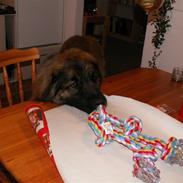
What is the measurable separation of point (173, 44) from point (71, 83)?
4.41ft

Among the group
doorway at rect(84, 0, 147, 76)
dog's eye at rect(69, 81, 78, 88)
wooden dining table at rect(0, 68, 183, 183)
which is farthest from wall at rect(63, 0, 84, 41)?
dog's eye at rect(69, 81, 78, 88)

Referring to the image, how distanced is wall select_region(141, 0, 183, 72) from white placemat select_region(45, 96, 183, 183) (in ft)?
4.33

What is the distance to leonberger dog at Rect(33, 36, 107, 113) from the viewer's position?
51.8 inches

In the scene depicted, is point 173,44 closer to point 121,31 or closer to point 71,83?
point 71,83

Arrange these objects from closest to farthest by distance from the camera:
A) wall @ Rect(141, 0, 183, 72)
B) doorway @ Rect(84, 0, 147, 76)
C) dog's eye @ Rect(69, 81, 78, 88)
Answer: dog's eye @ Rect(69, 81, 78, 88), wall @ Rect(141, 0, 183, 72), doorway @ Rect(84, 0, 147, 76)

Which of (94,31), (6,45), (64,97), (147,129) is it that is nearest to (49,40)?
(6,45)

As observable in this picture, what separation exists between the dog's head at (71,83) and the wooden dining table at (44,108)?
2.9 inches

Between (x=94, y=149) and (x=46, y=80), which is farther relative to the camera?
(x=46, y=80)

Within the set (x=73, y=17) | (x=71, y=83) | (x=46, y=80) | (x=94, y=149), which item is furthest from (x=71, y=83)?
(x=73, y=17)

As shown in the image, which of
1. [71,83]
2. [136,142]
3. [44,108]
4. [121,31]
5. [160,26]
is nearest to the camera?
[136,142]

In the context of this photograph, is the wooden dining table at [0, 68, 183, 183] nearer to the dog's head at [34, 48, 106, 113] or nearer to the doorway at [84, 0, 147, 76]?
the dog's head at [34, 48, 106, 113]

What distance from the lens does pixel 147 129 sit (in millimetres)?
1095

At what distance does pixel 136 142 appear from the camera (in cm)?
92

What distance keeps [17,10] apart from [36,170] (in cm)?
260
